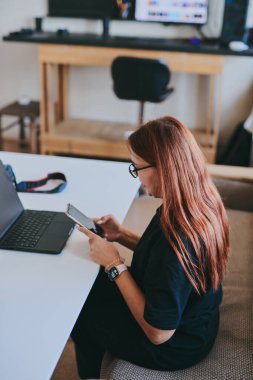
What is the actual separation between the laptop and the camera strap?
173mm

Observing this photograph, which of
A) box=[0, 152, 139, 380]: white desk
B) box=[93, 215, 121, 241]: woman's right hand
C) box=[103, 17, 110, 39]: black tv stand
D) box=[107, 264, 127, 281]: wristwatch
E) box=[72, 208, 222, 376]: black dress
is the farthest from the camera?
box=[103, 17, 110, 39]: black tv stand

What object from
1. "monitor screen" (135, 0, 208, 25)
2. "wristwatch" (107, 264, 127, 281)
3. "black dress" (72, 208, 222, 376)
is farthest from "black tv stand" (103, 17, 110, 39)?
"wristwatch" (107, 264, 127, 281)

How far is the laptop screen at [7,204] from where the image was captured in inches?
56.7

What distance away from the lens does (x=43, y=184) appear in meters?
1.81

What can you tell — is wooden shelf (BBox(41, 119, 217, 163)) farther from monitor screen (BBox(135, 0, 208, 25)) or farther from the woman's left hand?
the woman's left hand

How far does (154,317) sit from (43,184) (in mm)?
838

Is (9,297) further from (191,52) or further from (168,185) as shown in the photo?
(191,52)

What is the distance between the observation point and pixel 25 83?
4141 millimetres

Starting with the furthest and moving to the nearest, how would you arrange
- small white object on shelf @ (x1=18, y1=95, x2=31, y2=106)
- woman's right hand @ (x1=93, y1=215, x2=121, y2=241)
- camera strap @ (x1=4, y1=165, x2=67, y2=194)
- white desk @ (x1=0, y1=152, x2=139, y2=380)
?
1. small white object on shelf @ (x1=18, y1=95, x2=31, y2=106)
2. camera strap @ (x1=4, y1=165, x2=67, y2=194)
3. woman's right hand @ (x1=93, y1=215, x2=121, y2=241)
4. white desk @ (x1=0, y1=152, x2=139, y2=380)

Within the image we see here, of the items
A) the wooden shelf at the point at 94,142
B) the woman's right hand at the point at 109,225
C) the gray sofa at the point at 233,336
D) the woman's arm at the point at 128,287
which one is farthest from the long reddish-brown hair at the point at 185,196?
the wooden shelf at the point at 94,142

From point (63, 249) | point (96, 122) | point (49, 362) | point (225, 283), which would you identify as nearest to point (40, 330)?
point (49, 362)

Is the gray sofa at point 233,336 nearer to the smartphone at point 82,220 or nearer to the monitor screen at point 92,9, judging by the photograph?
the smartphone at point 82,220

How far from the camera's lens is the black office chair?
3107 millimetres

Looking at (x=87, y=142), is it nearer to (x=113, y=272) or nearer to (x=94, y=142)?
(x=94, y=142)
